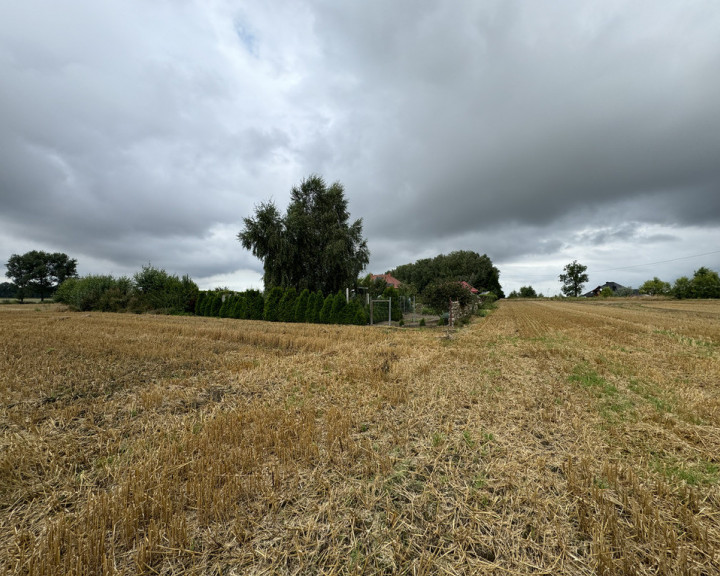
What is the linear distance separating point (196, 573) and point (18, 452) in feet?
10.7

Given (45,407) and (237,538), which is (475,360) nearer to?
(237,538)

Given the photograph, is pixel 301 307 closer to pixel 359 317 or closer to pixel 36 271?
pixel 359 317

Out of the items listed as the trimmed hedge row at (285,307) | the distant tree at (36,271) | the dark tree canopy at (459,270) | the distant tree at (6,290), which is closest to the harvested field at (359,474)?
the trimmed hedge row at (285,307)

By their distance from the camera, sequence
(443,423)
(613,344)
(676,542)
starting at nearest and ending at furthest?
(676,542), (443,423), (613,344)

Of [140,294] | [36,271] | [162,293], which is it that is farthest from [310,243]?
[36,271]

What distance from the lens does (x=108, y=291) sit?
33.8 m

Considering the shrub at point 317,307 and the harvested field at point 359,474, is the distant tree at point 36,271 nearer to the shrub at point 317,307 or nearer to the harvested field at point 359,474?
the shrub at point 317,307

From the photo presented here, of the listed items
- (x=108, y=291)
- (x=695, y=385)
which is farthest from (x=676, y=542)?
(x=108, y=291)

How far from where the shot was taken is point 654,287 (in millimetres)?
82375

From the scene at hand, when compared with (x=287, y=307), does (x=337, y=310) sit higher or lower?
lower

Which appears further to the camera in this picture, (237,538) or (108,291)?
(108,291)

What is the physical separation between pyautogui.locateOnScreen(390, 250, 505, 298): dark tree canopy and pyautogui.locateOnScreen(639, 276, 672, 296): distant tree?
39012 mm

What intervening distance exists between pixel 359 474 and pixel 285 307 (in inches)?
861

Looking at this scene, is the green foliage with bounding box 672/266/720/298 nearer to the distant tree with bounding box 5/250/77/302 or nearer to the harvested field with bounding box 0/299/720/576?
the harvested field with bounding box 0/299/720/576
